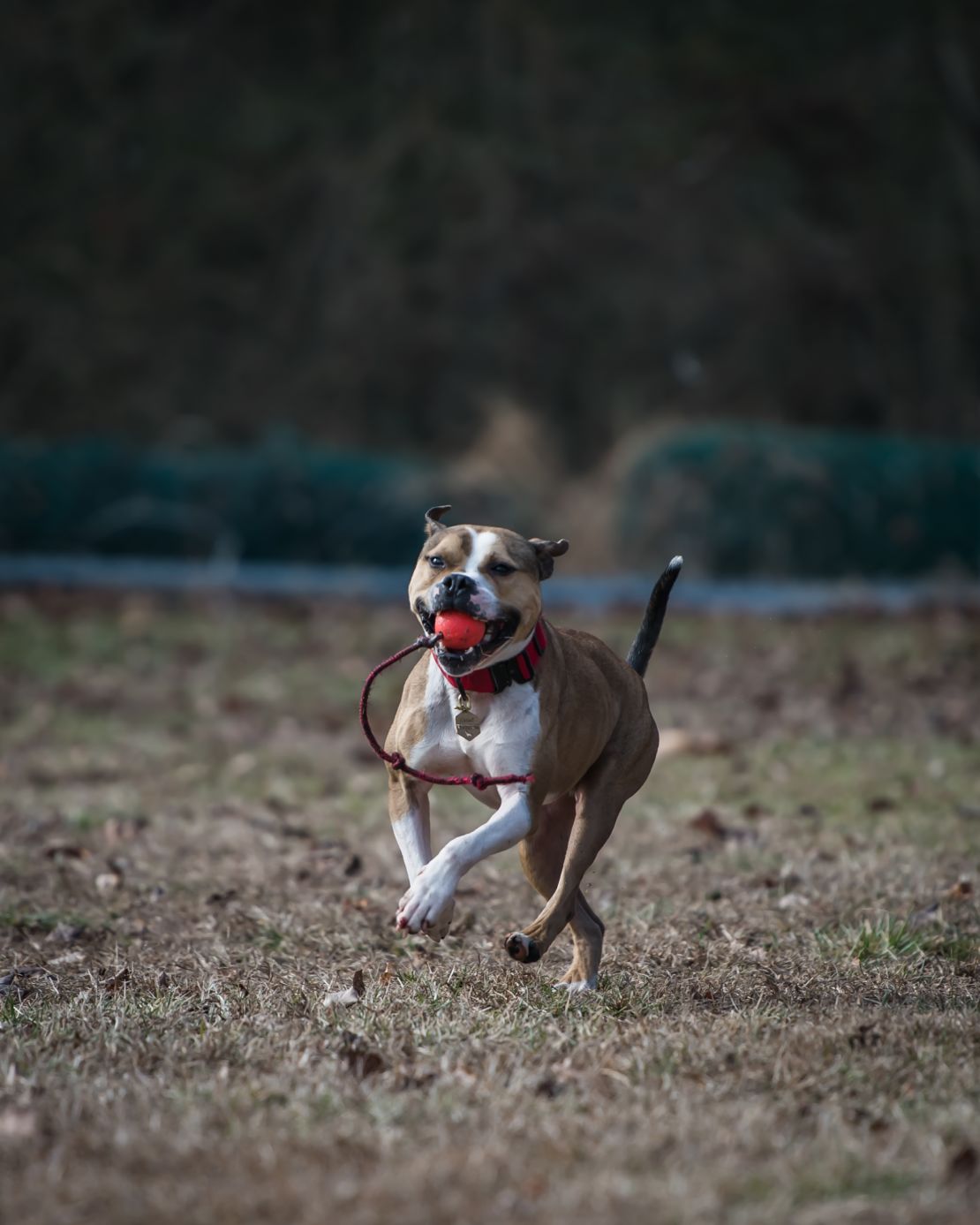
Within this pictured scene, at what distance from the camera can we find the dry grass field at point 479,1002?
2.95 m

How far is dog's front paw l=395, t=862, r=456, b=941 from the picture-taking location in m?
3.99

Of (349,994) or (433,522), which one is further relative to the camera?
(433,522)

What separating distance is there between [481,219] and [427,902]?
84.3ft

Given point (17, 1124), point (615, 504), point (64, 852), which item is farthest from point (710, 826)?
point (615, 504)

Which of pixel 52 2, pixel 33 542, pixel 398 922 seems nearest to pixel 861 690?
pixel 398 922

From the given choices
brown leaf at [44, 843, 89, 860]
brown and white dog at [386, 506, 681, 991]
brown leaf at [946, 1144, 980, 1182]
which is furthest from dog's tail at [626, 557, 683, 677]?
brown leaf at [44, 843, 89, 860]

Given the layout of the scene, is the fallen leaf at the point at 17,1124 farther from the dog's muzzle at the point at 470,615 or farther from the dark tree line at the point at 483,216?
the dark tree line at the point at 483,216

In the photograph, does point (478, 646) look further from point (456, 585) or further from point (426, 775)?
point (426, 775)

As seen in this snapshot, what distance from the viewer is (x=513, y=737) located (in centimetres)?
426

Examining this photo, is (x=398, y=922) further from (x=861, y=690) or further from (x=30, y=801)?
(x=861, y=690)

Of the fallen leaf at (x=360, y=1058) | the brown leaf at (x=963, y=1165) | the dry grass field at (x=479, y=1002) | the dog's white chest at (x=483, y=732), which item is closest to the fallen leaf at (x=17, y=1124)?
the dry grass field at (x=479, y=1002)

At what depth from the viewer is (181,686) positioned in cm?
1234

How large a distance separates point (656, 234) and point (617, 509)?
37.4 feet

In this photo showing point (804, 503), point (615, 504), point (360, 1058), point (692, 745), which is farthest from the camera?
point (615, 504)
